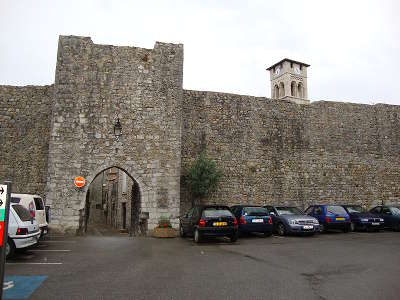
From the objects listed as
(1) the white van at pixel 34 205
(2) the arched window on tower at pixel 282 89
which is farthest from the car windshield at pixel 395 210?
(2) the arched window on tower at pixel 282 89

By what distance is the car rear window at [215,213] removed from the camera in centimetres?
1126

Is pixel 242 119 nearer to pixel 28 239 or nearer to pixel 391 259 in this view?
pixel 391 259

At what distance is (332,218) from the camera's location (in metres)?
14.3

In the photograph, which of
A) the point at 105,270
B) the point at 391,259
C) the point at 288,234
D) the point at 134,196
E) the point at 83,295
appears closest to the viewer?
the point at 83,295

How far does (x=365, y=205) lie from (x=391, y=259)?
1226 cm

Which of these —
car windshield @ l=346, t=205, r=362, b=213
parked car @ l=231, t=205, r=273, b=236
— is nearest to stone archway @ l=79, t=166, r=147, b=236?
parked car @ l=231, t=205, r=273, b=236

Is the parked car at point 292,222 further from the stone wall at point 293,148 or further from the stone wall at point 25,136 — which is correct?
the stone wall at point 25,136

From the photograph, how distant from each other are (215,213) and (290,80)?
→ 4935 cm

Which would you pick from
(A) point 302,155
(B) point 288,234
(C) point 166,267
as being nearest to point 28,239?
(C) point 166,267

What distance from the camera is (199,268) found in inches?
279

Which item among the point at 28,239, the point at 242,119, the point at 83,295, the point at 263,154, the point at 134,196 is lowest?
the point at 83,295

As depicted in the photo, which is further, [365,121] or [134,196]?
[365,121]

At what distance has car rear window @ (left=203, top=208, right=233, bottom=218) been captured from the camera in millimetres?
11265

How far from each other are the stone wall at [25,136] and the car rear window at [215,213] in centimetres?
771
